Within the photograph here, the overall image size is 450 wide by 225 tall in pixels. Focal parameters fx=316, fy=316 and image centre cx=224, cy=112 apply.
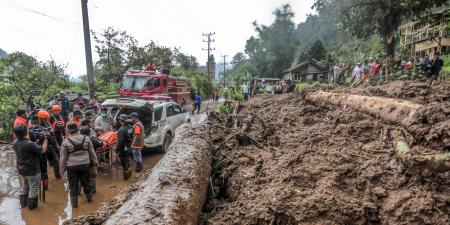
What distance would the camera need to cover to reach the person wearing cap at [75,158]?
5461mm

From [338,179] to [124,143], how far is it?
5164 millimetres

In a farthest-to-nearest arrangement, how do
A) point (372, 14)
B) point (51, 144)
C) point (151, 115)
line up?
point (372, 14) → point (151, 115) → point (51, 144)

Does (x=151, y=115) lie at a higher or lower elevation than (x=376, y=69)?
lower

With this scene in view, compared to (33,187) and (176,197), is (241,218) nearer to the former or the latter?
(176,197)

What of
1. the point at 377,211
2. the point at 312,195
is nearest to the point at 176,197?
the point at 312,195

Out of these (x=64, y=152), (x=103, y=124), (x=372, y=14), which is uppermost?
(x=372, y=14)

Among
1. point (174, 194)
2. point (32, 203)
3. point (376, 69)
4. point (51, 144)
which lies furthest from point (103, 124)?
point (376, 69)

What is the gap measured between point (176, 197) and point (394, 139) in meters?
2.91

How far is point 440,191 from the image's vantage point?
111 inches

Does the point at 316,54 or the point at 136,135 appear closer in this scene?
the point at 136,135

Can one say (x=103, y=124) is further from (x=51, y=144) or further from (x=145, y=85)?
(x=145, y=85)

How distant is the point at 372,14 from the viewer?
52.7 feet

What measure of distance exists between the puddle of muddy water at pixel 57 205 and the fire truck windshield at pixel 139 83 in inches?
272

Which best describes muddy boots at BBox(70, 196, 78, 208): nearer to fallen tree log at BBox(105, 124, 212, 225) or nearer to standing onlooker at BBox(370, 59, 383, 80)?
fallen tree log at BBox(105, 124, 212, 225)
